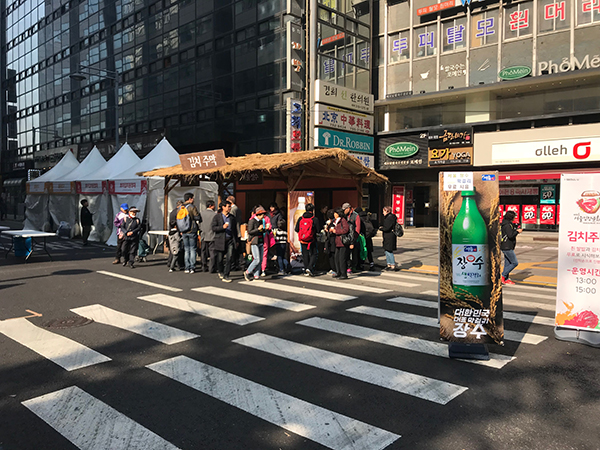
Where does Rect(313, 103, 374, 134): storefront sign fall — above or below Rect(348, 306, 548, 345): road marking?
above

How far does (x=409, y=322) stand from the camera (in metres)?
7.10

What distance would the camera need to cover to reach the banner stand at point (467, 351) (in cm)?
543

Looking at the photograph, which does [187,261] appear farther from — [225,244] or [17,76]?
[17,76]

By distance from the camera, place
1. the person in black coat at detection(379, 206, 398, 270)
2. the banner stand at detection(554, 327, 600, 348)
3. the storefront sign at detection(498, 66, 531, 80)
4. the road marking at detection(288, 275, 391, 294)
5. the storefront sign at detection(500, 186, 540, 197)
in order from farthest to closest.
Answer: the storefront sign at detection(500, 186, 540, 197) → the storefront sign at detection(498, 66, 531, 80) → the person in black coat at detection(379, 206, 398, 270) → the road marking at detection(288, 275, 391, 294) → the banner stand at detection(554, 327, 600, 348)

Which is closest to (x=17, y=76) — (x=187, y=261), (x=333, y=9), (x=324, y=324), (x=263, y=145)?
(x=263, y=145)

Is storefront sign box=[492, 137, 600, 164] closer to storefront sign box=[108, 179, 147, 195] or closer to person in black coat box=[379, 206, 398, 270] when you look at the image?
person in black coat box=[379, 206, 398, 270]

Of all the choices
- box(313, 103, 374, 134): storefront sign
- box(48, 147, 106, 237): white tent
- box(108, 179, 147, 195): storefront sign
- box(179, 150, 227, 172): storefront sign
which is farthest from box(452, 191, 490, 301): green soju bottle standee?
box(48, 147, 106, 237): white tent

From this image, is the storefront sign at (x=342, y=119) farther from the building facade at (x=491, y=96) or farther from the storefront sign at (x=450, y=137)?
the storefront sign at (x=450, y=137)

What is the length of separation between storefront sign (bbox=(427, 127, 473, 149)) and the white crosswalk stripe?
2326 cm

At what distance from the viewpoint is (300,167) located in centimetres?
1268

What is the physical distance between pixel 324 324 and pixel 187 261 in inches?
245

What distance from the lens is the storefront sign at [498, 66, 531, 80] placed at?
75.7 feet

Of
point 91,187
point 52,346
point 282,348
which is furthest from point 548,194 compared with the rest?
point 52,346

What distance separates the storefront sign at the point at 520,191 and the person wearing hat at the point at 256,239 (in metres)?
18.1
